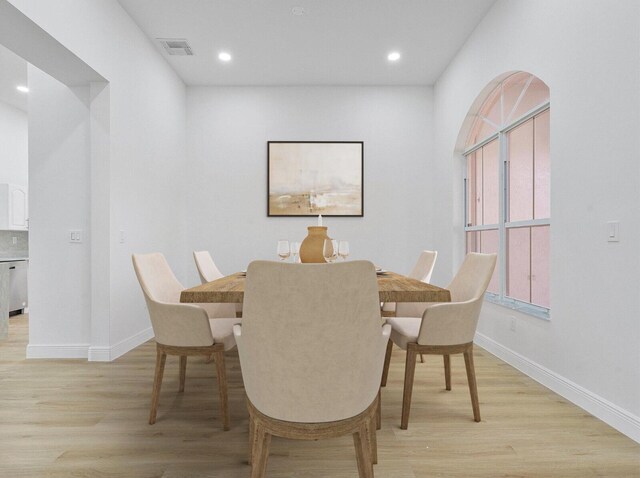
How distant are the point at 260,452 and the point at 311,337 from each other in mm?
433

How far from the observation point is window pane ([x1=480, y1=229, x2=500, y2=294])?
11.5 ft

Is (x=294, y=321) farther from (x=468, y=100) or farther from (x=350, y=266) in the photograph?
(x=468, y=100)

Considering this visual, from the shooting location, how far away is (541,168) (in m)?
2.90

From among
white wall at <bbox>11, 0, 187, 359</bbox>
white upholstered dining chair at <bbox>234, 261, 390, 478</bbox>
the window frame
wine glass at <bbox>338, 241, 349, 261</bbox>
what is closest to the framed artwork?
white wall at <bbox>11, 0, 187, 359</bbox>

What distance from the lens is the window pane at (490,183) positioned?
363 cm

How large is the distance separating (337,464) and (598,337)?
1.58 m

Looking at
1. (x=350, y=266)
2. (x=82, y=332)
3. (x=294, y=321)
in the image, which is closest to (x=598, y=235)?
(x=350, y=266)

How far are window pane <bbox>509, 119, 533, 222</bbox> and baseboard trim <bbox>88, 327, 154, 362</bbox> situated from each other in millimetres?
3527

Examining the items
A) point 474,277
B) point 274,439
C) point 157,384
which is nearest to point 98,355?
point 157,384

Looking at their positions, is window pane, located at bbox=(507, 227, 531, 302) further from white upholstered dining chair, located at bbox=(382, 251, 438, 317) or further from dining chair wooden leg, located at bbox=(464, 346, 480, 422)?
dining chair wooden leg, located at bbox=(464, 346, 480, 422)

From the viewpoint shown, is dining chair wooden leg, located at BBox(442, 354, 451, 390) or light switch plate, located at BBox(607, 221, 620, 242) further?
dining chair wooden leg, located at BBox(442, 354, 451, 390)

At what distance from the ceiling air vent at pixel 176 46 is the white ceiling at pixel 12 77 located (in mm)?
1662

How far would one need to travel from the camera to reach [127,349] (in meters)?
3.38

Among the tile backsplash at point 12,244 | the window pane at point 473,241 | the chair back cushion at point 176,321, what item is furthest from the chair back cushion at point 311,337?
the tile backsplash at point 12,244
